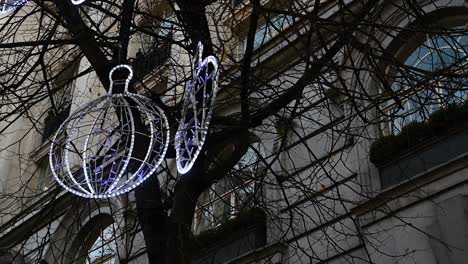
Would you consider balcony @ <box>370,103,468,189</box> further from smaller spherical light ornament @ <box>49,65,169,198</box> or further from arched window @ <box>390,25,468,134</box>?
smaller spherical light ornament @ <box>49,65,169,198</box>

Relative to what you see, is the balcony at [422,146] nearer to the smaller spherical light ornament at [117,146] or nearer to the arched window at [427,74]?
the arched window at [427,74]

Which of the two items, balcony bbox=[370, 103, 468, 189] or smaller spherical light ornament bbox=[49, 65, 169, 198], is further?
balcony bbox=[370, 103, 468, 189]

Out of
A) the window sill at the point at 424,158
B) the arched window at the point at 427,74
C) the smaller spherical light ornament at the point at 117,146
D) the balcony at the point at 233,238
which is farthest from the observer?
the balcony at the point at 233,238

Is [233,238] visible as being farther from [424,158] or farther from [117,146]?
[117,146]

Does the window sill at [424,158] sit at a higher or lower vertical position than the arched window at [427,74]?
lower

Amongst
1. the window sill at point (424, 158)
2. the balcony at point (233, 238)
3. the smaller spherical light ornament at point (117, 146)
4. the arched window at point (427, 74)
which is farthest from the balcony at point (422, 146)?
the smaller spherical light ornament at point (117, 146)

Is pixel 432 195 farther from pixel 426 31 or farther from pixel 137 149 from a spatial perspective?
pixel 137 149

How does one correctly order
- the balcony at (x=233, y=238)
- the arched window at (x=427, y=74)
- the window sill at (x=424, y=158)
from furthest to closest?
the balcony at (x=233, y=238) < the window sill at (x=424, y=158) < the arched window at (x=427, y=74)

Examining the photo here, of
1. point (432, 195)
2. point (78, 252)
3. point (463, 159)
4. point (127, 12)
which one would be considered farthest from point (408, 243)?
point (78, 252)

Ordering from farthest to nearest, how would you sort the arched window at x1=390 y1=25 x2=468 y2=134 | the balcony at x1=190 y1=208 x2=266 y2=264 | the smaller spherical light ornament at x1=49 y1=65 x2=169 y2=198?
the balcony at x1=190 y1=208 x2=266 y2=264, the arched window at x1=390 y1=25 x2=468 y2=134, the smaller spherical light ornament at x1=49 y1=65 x2=169 y2=198

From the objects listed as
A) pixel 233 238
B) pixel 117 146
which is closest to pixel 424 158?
pixel 233 238

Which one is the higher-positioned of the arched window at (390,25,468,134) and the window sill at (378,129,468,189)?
the arched window at (390,25,468,134)

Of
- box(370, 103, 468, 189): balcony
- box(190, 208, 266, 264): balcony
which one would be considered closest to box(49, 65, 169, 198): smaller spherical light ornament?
box(190, 208, 266, 264): balcony

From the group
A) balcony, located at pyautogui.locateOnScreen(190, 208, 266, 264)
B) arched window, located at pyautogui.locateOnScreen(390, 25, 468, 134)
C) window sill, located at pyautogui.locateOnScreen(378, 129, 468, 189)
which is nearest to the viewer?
arched window, located at pyautogui.locateOnScreen(390, 25, 468, 134)
